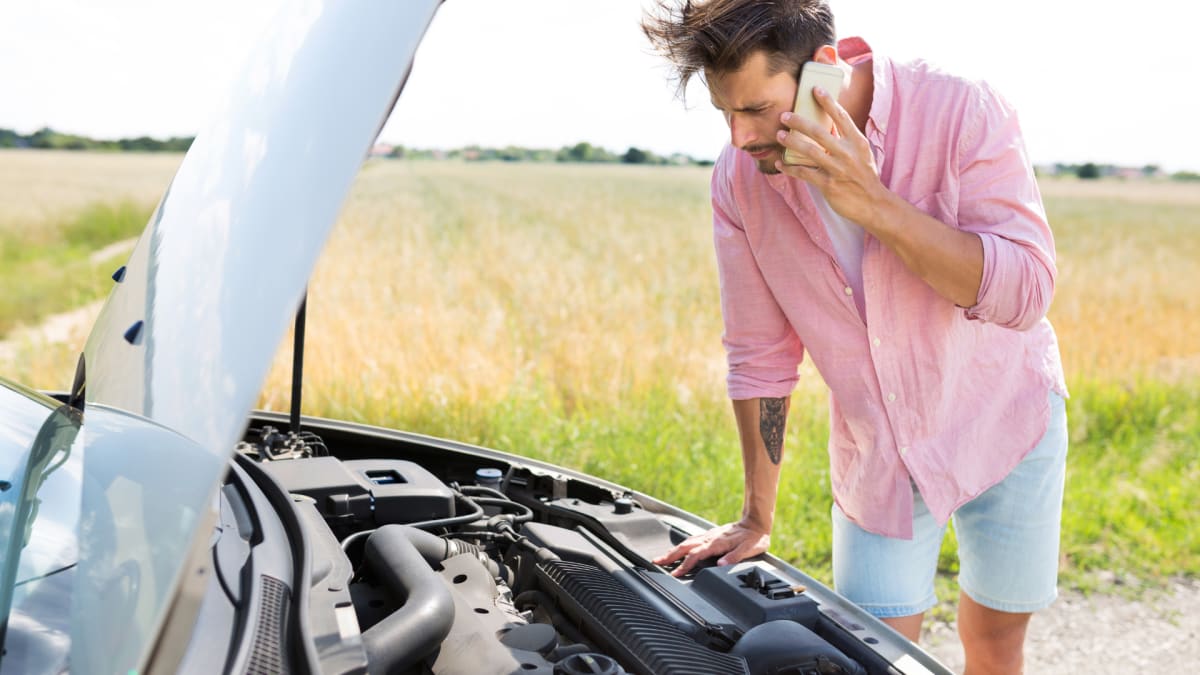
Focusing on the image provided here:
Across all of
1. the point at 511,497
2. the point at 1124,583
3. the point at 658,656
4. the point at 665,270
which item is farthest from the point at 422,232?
the point at 658,656

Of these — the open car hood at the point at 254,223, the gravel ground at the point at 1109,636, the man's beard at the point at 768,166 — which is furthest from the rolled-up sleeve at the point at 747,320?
the gravel ground at the point at 1109,636

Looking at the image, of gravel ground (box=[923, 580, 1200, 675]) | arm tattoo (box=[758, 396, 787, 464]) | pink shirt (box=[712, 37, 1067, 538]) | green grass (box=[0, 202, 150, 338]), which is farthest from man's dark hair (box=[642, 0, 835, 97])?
green grass (box=[0, 202, 150, 338])

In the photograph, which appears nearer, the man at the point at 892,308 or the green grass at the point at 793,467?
the man at the point at 892,308

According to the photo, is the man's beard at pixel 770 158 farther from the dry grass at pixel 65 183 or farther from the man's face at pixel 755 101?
the dry grass at pixel 65 183

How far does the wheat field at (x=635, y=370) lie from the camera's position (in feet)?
16.9

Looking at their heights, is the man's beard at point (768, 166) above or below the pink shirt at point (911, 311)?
above

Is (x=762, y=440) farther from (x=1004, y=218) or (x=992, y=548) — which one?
(x=1004, y=218)

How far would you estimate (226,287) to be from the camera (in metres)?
1.19

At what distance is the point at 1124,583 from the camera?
4.72 m

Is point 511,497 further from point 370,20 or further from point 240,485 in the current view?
point 370,20

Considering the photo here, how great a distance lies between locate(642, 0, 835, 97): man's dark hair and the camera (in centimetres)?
185

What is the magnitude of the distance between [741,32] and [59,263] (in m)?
16.5

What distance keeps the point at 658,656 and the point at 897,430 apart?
900 mm

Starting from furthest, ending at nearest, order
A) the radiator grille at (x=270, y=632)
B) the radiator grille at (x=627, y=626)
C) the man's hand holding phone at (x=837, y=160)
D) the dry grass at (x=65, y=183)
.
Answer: the dry grass at (x=65, y=183), the man's hand holding phone at (x=837, y=160), the radiator grille at (x=627, y=626), the radiator grille at (x=270, y=632)
